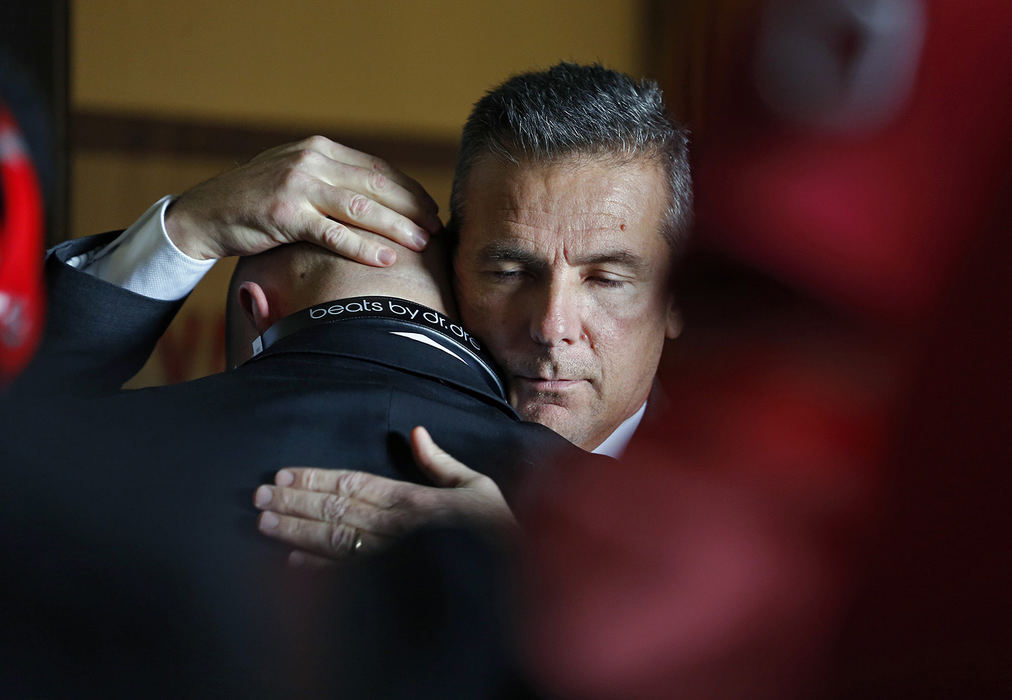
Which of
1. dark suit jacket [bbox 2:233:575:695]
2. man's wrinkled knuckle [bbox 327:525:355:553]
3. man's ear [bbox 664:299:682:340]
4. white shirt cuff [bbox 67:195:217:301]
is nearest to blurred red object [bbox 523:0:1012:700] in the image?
man's ear [bbox 664:299:682:340]

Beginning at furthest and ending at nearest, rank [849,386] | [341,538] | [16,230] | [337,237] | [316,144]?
[316,144] < [337,237] < [341,538] < [16,230] < [849,386]

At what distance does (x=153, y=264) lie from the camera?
0.97 metres

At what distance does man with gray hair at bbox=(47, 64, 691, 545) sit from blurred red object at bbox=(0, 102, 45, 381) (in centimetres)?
47

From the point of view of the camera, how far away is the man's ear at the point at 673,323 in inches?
6.6

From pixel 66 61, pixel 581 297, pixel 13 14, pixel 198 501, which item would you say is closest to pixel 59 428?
pixel 198 501

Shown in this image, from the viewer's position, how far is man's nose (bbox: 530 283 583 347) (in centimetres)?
85

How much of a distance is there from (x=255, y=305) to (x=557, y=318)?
0.26 m

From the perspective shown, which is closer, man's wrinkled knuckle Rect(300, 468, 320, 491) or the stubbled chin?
man's wrinkled knuckle Rect(300, 468, 320, 491)

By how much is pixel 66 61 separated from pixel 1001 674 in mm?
3078

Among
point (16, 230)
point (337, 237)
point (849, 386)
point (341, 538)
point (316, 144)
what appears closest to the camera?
point (849, 386)

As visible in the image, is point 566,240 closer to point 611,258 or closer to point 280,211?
point 611,258

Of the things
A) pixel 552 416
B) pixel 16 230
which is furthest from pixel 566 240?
pixel 16 230

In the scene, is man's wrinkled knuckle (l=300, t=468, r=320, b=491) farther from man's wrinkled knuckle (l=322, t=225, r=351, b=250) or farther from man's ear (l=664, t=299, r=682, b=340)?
man's ear (l=664, t=299, r=682, b=340)

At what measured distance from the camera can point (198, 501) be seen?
520 millimetres
